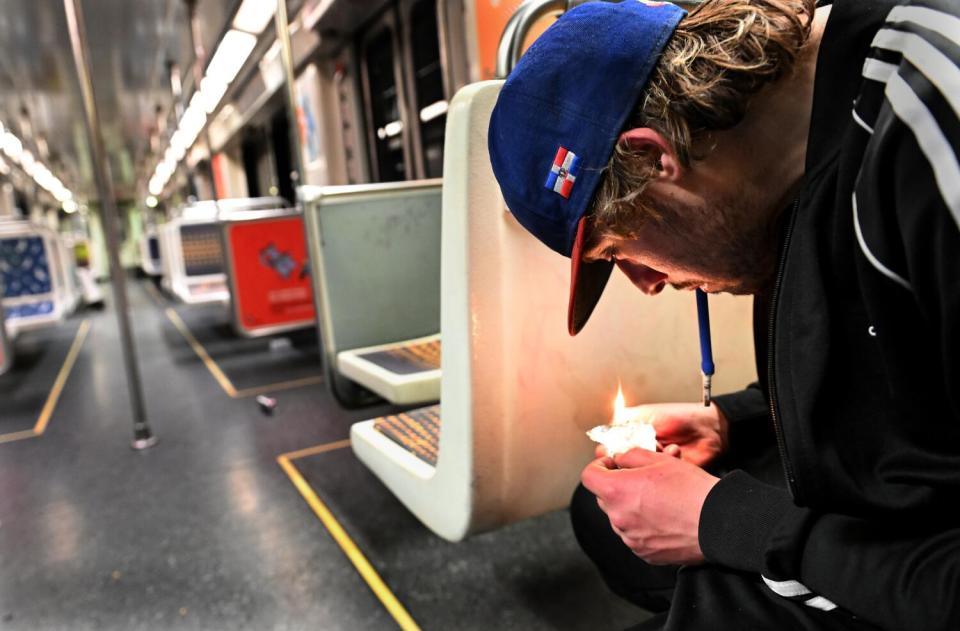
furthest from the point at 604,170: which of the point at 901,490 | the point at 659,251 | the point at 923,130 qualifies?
the point at 901,490

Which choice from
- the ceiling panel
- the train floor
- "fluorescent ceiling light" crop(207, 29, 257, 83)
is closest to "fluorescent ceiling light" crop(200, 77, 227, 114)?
"fluorescent ceiling light" crop(207, 29, 257, 83)

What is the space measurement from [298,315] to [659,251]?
4703 millimetres

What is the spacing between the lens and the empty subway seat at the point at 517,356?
98 cm

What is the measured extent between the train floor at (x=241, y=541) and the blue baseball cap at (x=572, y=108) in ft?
3.61

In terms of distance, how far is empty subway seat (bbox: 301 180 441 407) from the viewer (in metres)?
1.98

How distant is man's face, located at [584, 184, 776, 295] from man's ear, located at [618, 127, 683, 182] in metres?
Answer: 0.03

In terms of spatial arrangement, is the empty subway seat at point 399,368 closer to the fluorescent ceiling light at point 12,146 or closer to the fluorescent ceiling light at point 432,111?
the fluorescent ceiling light at point 432,111

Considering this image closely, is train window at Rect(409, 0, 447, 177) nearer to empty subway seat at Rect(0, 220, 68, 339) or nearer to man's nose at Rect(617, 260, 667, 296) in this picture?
empty subway seat at Rect(0, 220, 68, 339)

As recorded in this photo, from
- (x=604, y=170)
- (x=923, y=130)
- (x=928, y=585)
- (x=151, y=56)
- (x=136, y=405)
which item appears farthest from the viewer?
(x=151, y=56)

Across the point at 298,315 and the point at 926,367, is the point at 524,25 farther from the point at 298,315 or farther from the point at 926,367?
the point at 298,315

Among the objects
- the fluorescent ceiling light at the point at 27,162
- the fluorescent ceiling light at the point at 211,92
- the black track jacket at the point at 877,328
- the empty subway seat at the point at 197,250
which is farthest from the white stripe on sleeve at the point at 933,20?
the fluorescent ceiling light at the point at 27,162

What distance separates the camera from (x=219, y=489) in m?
2.41

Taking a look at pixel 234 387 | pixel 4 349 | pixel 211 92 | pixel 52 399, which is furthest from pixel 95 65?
pixel 234 387

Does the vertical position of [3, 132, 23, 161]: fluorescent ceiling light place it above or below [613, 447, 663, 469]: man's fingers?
above
